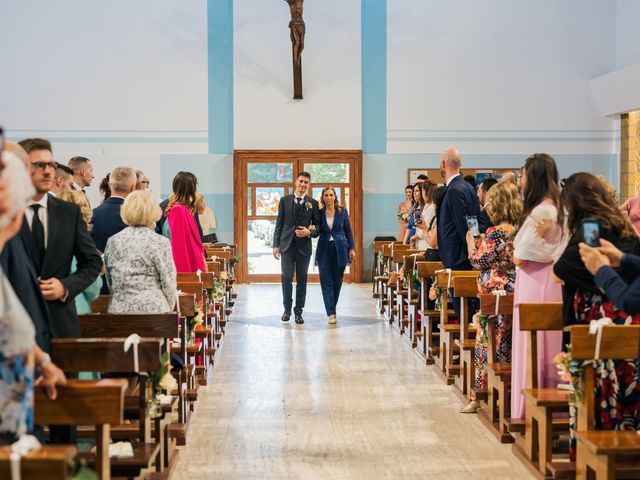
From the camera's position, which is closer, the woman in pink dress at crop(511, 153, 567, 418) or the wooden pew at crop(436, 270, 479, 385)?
the woman in pink dress at crop(511, 153, 567, 418)

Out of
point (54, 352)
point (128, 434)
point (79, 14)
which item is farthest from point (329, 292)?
point (79, 14)

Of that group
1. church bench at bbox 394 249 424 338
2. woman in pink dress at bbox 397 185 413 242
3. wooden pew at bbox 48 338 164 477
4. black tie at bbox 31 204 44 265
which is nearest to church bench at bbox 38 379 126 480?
wooden pew at bbox 48 338 164 477

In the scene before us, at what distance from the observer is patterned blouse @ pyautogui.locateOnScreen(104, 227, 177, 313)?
439 cm

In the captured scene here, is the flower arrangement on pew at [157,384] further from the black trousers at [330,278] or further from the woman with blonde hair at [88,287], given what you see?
the black trousers at [330,278]

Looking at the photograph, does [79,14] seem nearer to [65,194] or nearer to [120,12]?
[120,12]

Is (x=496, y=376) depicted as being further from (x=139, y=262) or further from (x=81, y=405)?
(x=81, y=405)

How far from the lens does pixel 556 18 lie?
1343cm

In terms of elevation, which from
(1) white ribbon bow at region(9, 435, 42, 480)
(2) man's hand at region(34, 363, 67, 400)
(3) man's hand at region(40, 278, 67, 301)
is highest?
(3) man's hand at region(40, 278, 67, 301)

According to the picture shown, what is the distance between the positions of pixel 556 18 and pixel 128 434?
1159 centimetres

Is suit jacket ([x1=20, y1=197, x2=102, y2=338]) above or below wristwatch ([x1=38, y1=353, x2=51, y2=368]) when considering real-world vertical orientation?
above

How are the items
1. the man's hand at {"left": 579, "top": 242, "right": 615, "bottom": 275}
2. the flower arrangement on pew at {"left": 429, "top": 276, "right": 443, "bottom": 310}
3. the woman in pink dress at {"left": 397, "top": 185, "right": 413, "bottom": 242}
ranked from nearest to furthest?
the man's hand at {"left": 579, "top": 242, "right": 615, "bottom": 275}, the flower arrangement on pew at {"left": 429, "top": 276, "right": 443, "bottom": 310}, the woman in pink dress at {"left": 397, "top": 185, "right": 413, "bottom": 242}

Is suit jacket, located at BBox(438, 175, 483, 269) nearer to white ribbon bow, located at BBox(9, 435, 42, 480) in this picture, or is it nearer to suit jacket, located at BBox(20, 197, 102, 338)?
suit jacket, located at BBox(20, 197, 102, 338)

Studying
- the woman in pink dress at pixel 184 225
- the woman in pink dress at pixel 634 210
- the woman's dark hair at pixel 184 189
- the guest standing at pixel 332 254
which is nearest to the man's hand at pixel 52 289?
the woman in pink dress at pixel 184 225

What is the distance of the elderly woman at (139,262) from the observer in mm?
4383
